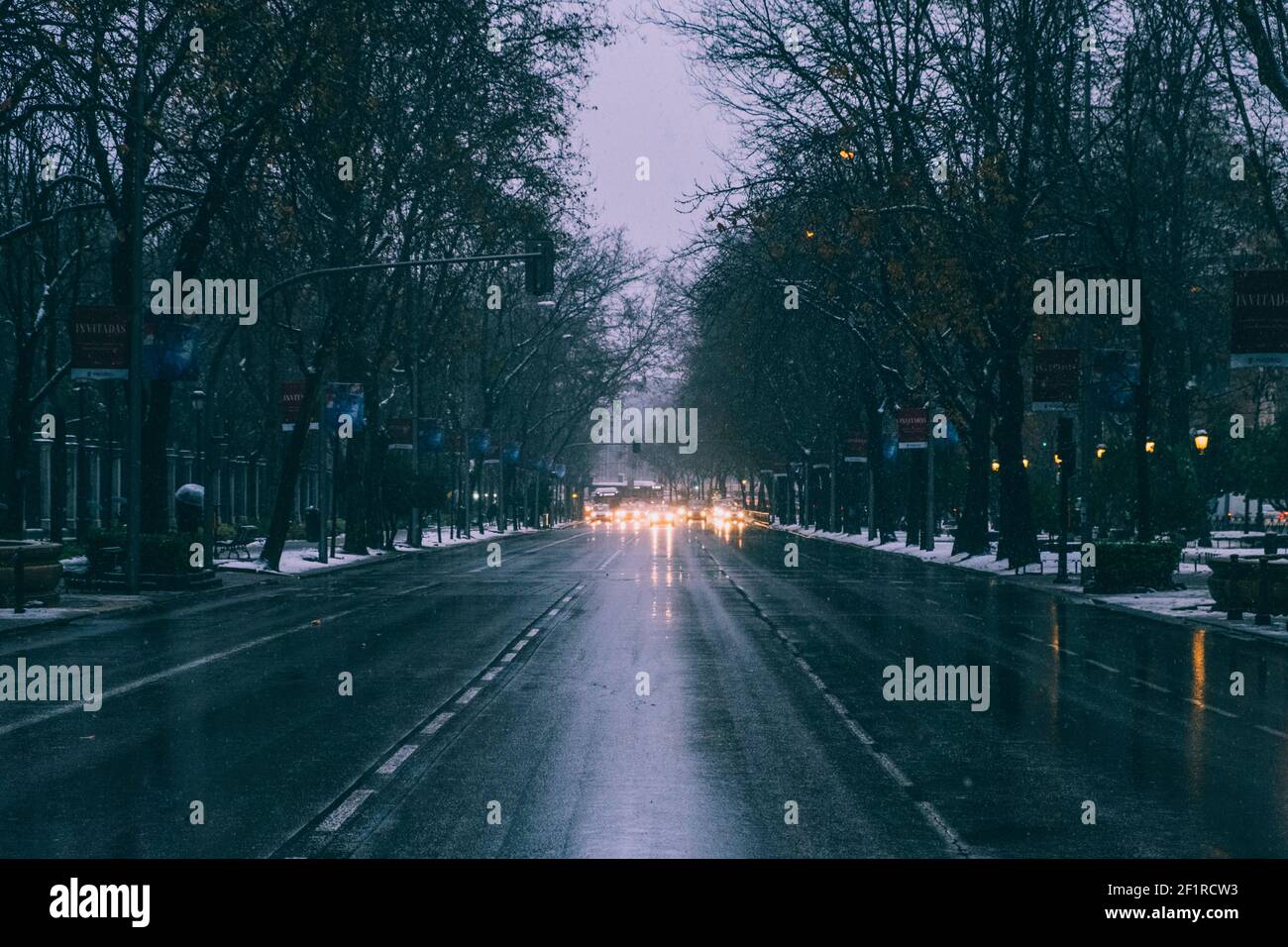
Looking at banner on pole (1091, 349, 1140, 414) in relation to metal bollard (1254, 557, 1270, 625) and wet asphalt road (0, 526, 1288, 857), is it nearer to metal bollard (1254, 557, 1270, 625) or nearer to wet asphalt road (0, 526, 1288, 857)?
metal bollard (1254, 557, 1270, 625)

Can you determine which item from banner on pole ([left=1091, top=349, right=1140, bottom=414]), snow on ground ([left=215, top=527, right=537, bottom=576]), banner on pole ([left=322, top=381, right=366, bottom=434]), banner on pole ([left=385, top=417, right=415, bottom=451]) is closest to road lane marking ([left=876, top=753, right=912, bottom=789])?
banner on pole ([left=1091, top=349, right=1140, bottom=414])

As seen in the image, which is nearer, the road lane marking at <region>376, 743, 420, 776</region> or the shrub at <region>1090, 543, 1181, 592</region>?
the road lane marking at <region>376, 743, 420, 776</region>

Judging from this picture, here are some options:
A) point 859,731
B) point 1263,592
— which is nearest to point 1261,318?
point 1263,592

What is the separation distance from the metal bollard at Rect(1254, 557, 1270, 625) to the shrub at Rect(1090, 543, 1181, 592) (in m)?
7.37

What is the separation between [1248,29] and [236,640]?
17.9 meters

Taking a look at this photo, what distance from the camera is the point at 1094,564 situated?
34125 mm

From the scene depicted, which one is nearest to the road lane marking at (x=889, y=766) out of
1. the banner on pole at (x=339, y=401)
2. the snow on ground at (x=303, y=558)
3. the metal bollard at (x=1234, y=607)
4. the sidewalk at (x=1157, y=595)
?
the sidewalk at (x=1157, y=595)

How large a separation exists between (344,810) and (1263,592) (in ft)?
64.1

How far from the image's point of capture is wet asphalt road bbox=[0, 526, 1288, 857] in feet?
32.0

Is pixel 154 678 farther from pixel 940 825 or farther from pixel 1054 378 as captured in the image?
pixel 1054 378

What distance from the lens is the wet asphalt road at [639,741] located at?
976 centimetres

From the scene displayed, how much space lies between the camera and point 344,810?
10422mm

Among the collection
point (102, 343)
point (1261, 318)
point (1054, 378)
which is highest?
point (102, 343)
